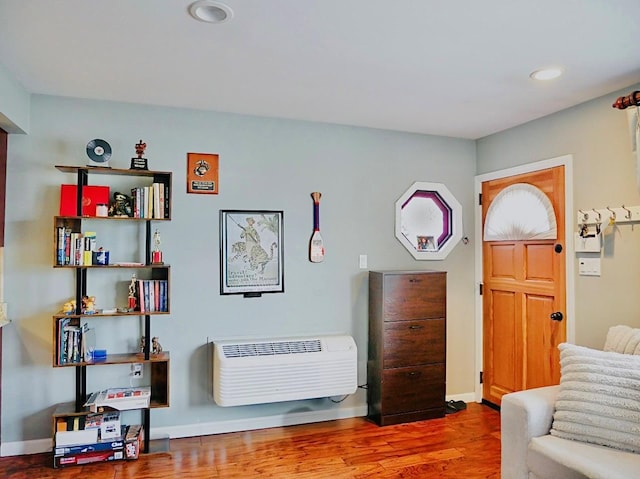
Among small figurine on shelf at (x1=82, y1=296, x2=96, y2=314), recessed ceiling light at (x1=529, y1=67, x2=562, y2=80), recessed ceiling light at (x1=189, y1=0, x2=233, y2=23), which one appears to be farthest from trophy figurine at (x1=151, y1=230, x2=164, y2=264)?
recessed ceiling light at (x1=529, y1=67, x2=562, y2=80)

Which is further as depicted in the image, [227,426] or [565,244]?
[227,426]

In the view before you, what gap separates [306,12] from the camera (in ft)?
6.22

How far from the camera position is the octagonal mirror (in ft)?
12.6

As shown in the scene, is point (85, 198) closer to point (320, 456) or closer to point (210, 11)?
point (210, 11)

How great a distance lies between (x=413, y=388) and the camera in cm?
350

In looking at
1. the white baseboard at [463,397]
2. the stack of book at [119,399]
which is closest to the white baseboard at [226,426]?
the stack of book at [119,399]

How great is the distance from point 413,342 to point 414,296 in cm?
36

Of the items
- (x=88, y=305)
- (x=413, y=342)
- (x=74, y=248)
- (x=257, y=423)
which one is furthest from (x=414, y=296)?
(x=74, y=248)

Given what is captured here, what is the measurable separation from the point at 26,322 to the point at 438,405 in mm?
3063

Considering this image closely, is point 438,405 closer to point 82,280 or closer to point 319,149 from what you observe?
point 319,149

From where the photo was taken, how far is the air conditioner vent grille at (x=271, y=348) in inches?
124

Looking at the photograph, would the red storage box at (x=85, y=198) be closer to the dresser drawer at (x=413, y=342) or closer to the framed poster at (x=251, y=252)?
the framed poster at (x=251, y=252)

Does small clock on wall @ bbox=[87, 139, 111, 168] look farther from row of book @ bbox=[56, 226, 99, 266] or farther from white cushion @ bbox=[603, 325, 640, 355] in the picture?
white cushion @ bbox=[603, 325, 640, 355]

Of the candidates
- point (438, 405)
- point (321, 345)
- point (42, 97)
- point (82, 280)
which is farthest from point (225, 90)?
point (438, 405)
